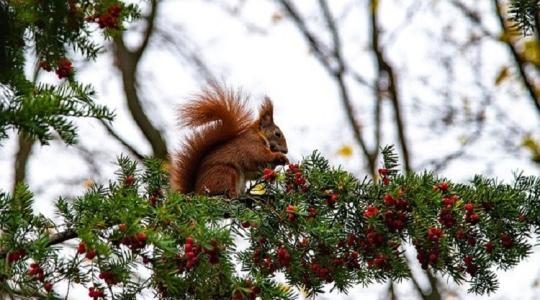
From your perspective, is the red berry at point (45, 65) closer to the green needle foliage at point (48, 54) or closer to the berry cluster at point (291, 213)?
the green needle foliage at point (48, 54)

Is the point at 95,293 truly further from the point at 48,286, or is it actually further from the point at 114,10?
the point at 114,10

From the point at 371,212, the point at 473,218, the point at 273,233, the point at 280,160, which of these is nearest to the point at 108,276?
the point at 273,233

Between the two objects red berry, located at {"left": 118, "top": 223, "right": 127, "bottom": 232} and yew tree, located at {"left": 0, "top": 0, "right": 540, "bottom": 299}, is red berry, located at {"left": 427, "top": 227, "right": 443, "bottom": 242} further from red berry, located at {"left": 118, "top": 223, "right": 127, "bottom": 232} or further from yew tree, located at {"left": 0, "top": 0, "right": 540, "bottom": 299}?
red berry, located at {"left": 118, "top": 223, "right": 127, "bottom": 232}

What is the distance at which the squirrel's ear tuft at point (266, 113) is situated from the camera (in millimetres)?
3348

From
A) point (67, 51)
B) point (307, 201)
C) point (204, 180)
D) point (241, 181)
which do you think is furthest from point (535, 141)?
point (67, 51)

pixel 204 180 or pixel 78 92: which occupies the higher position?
pixel 204 180

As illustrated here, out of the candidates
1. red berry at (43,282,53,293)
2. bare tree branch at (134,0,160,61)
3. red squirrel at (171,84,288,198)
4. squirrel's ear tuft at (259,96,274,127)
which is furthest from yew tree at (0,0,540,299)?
bare tree branch at (134,0,160,61)

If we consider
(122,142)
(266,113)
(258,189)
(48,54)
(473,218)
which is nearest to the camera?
(48,54)

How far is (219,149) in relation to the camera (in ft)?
9.35

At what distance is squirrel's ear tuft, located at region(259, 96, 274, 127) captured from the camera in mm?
3348

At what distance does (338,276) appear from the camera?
1.61 meters

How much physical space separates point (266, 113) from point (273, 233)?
1822mm

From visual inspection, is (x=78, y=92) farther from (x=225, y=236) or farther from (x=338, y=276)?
(x=338, y=276)

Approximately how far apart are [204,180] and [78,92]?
140 cm
